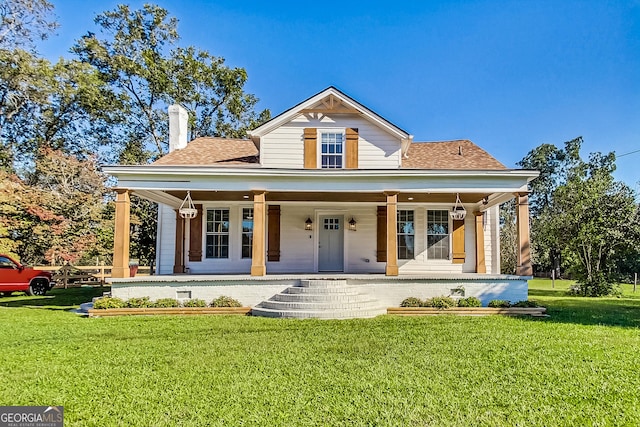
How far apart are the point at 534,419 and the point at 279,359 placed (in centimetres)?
318

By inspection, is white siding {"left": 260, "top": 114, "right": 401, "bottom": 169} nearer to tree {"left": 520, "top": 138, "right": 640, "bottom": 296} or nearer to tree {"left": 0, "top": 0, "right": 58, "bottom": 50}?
tree {"left": 520, "top": 138, "right": 640, "bottom": 296}

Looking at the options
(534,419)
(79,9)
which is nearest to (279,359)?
(534,419)

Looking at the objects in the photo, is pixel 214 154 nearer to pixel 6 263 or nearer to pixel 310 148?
pixel 310 148

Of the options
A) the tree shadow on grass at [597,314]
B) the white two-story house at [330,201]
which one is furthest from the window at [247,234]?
the tree shadow on grass at [597,314]

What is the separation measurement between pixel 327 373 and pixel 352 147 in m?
8.42

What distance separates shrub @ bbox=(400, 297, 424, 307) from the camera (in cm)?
970

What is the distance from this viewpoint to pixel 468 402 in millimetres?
3756

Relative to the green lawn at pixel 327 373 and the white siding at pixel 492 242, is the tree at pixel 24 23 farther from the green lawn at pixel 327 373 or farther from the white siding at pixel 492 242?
the white siding at pixel 492 242

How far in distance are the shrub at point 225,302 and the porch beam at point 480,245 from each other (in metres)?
8.51

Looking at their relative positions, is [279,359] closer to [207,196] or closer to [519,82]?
[207,196]

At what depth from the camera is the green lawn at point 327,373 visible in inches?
139

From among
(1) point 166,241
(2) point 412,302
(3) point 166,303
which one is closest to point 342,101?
(2) point 412,302

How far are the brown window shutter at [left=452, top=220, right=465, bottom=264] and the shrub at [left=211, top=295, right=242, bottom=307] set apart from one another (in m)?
7.80

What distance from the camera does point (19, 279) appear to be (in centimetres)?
1357
